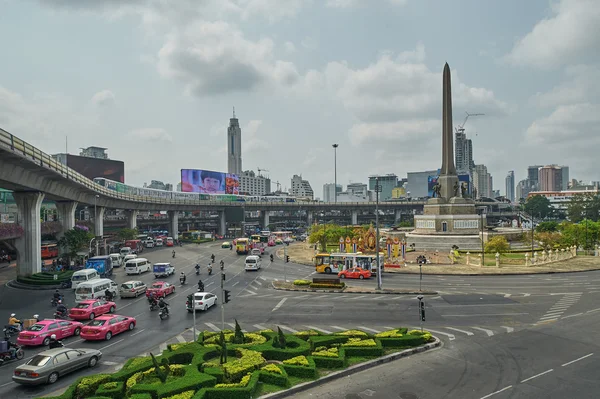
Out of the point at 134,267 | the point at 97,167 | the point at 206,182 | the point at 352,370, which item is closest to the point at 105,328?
the point at 352,370

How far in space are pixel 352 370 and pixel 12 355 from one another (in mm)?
16905

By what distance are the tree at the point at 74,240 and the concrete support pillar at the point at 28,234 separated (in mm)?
7733

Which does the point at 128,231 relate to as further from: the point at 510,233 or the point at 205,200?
the point at 510,233

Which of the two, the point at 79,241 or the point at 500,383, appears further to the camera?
the point at 79,241

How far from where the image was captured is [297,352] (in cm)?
1673

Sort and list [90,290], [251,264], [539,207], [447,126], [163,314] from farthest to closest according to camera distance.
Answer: [539,207] < [447,126] < [251,264] < [90,290] < [163,314]

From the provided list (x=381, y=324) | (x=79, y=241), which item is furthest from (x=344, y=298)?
(x=79, y=241)

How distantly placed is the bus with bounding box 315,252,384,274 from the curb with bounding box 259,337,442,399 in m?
23.3

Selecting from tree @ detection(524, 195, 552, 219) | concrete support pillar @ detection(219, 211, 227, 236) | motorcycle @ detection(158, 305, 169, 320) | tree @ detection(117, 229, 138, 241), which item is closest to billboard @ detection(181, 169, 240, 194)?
concrete support pillar @ detection(219, 211, 227, 236)

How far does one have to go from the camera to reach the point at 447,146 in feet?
238

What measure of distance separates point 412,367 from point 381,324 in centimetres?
706

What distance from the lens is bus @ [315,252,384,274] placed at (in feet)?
143

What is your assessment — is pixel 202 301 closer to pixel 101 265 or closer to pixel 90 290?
pixel 90 290

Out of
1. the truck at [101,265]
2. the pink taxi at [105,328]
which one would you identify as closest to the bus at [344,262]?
the truck at [101,265]
